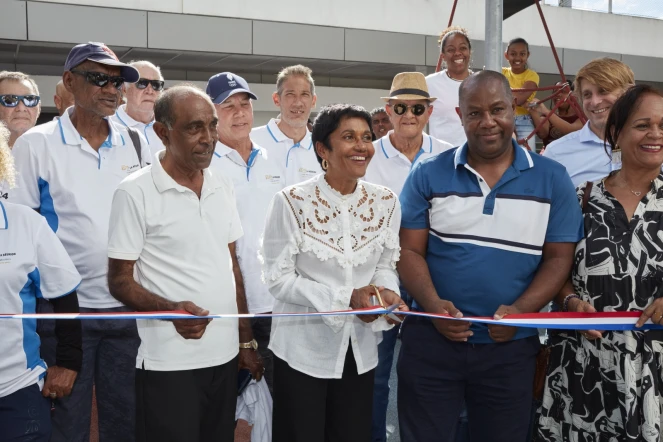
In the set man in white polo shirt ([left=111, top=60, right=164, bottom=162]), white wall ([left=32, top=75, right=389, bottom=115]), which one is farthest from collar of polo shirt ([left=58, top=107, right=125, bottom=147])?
white wall ([left=32, top=75, right=389, bottom=115])

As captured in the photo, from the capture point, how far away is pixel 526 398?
10.2ft

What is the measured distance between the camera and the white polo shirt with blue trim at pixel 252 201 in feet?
13.9

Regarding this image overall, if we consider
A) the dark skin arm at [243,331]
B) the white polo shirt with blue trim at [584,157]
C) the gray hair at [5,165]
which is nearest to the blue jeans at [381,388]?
the dark skin arm at [243,331]

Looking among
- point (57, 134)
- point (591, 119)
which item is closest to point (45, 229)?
point (57, 134)

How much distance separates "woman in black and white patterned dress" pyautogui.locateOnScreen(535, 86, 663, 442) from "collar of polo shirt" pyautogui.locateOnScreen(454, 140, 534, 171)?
0.36 metres

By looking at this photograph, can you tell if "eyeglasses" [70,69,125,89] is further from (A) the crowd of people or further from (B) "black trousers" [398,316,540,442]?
(B) "black trousers" [398,316,540,442]

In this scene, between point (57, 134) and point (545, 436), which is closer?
point (545, 436)

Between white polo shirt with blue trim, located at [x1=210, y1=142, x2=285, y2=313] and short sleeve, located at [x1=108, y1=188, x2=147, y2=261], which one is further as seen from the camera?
white polo shirt with blue trim, located at [x1=210, y1=142, x2=285, y2=313]

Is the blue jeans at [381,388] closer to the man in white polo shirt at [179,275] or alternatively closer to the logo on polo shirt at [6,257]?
the man in white polo shirt at [179,275]

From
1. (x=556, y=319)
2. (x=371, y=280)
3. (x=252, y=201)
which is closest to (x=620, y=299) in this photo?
(x=556, y=319)

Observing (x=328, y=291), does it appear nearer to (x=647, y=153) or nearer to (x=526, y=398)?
(x=526, y=398)

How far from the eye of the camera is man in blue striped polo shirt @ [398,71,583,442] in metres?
3.03

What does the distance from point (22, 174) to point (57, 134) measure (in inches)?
11.2

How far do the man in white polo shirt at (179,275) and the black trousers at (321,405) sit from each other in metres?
0.23
